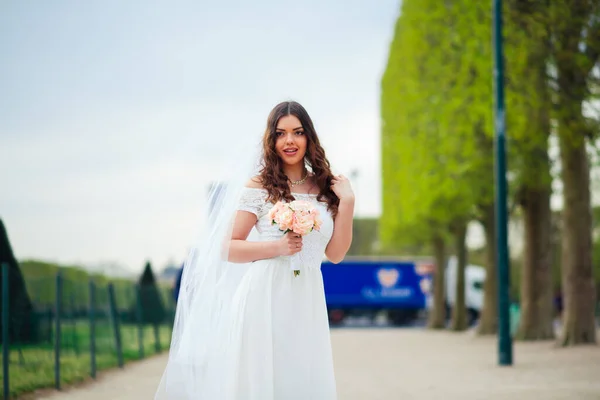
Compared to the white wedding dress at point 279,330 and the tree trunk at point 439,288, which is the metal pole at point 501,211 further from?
the tree trunk at point 439,288

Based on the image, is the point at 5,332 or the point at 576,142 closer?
the point at 5,332

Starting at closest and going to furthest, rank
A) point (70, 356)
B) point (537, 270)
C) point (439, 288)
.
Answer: point (70, 356), point (537, 270), point (439, 288)

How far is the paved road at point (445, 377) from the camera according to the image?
35.3 ft

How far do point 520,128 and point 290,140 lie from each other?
47.7 ft

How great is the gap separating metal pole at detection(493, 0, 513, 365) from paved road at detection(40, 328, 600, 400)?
465mm

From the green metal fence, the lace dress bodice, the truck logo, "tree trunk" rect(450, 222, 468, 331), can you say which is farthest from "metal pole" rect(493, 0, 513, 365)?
the truck logo

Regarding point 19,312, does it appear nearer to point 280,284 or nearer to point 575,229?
point 280,284

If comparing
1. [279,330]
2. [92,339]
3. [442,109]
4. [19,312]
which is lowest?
[92,339]

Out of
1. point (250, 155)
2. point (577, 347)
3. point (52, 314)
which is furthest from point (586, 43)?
point (250, 155)

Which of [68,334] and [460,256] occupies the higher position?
[460,256]

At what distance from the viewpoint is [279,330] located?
476 centimetres

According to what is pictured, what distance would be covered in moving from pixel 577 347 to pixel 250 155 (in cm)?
1421

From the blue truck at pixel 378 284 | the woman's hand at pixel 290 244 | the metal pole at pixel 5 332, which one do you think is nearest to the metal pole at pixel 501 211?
the metal pole at pixel 5 332

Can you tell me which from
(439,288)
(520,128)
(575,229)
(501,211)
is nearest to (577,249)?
(575,229)
